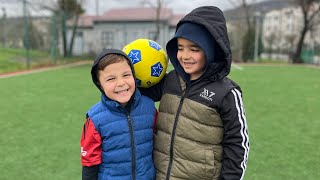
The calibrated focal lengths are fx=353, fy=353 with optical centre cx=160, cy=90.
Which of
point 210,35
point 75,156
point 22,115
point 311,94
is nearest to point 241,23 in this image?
point 311,94

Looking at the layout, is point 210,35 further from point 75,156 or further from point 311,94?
point 311,94

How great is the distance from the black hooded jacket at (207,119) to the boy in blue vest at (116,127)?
0.42 feet

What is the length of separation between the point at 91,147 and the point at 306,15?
82.3 ft

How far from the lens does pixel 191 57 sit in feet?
5.64

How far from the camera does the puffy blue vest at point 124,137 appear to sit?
5.67 feet

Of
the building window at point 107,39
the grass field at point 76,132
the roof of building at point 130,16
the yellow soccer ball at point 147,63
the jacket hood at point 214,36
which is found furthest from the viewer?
the roof of building at point 130,16

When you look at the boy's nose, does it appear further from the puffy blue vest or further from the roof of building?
the roof of building

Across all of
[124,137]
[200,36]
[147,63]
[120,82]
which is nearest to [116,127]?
[124,137]

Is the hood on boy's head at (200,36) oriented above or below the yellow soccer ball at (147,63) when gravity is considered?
above

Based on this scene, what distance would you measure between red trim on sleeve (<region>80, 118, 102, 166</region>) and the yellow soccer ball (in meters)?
0.38

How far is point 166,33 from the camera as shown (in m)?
28.7

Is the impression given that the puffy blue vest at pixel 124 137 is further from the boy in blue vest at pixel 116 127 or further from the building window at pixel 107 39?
the building window at pixel 107 39

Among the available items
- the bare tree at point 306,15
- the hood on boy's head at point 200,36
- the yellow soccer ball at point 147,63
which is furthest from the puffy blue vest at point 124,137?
the bare tree at point 306,15

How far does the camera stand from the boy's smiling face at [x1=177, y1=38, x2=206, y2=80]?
1709mm
